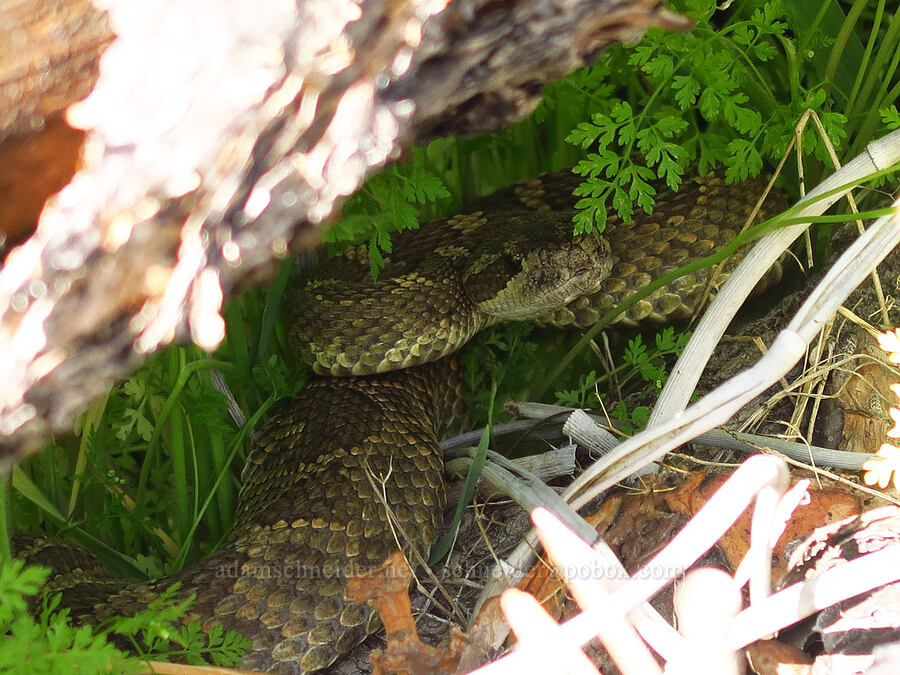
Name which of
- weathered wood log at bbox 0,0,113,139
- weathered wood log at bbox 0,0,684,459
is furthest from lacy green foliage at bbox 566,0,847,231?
weathered wood log at bbox 0,0,113,139

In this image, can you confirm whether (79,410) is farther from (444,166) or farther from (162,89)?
(444,166)

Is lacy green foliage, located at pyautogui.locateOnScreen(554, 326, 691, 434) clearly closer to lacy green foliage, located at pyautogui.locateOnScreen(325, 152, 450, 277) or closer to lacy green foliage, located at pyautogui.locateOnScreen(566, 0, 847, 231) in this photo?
lacy green foliage, located at pyautogui.locateOnScreen(566, 0, 847, 231)

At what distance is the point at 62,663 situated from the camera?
1.40m

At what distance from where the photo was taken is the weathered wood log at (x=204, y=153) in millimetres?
1190

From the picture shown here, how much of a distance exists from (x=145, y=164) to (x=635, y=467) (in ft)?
4.27

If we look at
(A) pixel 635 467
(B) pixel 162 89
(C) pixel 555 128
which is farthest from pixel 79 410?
(C) pixel 555 128

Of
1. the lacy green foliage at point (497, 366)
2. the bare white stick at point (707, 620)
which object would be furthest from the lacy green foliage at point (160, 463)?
the bare white stick at point (707, 620)

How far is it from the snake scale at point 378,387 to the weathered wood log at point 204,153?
1056 millimetres

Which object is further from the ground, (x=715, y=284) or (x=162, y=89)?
(x=162, y=89)

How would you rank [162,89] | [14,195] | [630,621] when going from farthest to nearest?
[630,621] → [14,195] → [162,89]

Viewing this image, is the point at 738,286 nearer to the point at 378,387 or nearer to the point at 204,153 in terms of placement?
the point at 378,387

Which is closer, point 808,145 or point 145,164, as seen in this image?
point 145,164

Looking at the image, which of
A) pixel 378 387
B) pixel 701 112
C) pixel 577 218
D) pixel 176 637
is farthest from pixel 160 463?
pixel 701 112

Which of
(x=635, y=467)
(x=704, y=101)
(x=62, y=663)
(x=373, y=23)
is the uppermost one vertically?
(x=373, y=23)
